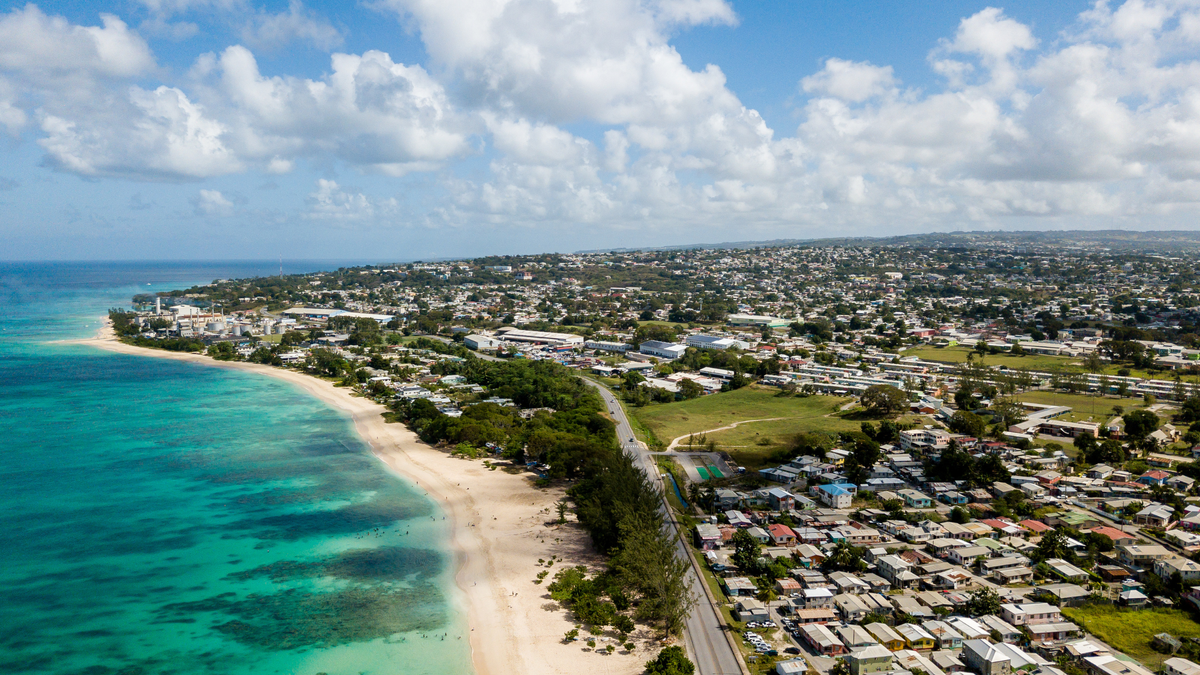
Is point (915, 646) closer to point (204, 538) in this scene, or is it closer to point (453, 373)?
point (204, 538)

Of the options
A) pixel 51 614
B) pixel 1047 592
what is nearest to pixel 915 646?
pixel 1047 592

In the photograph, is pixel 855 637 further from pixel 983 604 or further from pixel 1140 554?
pixel 1140 554

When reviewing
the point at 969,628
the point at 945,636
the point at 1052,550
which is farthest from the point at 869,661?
the point at 1052,550

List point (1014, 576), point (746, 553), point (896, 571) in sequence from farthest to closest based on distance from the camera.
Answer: point (746, 553) < point (896, 571) < point (1014, 576)

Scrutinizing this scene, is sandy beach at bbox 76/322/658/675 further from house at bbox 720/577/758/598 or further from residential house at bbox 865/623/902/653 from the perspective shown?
residential house at bbox 865/623/902/653

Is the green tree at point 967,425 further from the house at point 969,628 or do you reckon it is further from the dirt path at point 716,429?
the house at point 969,628

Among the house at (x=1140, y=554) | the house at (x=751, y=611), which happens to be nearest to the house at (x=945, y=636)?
the house at (x=751, y=611)
